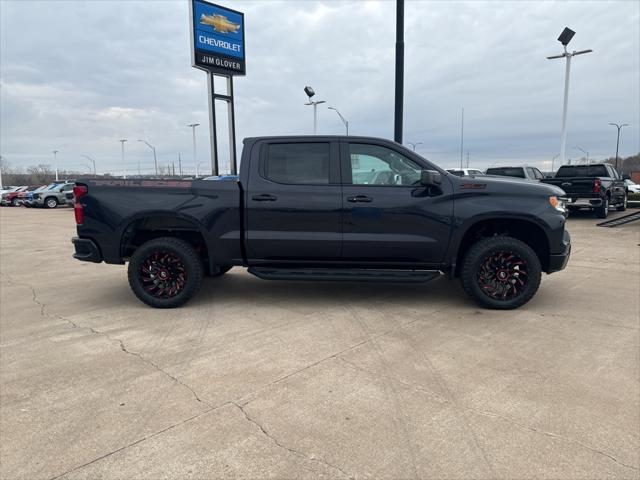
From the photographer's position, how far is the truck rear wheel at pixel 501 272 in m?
4.98

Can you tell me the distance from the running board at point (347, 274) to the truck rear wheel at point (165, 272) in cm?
Result: 70

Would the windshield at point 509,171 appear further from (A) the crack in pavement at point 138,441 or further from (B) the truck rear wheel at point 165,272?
(A) the crack in pavement at point 138,441

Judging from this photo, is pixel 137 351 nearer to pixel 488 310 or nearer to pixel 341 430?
pixel 341 430

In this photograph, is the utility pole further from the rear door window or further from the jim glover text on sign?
the jim glover text on sign

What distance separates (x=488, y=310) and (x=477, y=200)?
1269mm

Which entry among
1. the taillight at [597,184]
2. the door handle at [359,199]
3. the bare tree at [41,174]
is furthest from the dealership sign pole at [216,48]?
the bare tree at [41,174]

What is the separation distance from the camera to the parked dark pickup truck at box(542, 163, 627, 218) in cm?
1400

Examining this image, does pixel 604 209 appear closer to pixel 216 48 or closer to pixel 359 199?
pixel 359 199

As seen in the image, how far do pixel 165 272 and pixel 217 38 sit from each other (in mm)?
17048

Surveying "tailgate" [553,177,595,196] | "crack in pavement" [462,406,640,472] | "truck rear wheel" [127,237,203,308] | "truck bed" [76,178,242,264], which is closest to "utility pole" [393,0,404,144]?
"truck bed" [76,178,242,264]

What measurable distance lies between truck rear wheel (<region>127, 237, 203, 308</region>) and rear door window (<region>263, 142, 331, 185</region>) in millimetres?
1328

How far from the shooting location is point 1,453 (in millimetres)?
2516

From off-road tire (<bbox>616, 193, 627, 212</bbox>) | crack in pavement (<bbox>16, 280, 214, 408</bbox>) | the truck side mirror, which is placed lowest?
crack in pavement (<bbox>16, 280, 214, 408</bbox>)

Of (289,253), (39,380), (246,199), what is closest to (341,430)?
(39,380)
